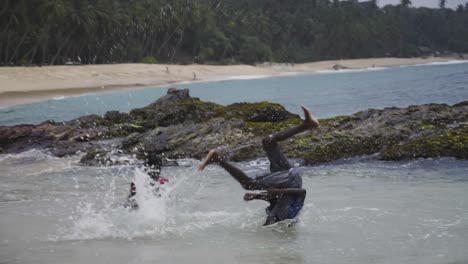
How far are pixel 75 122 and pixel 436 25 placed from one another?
18626 centimetres

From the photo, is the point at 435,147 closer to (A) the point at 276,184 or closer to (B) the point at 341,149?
(B) the point at 341,149

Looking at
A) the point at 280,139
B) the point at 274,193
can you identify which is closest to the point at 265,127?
the point at 274,193

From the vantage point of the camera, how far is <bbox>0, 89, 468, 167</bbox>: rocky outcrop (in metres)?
14.1

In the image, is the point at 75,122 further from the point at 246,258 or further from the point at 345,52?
the point at 345,52

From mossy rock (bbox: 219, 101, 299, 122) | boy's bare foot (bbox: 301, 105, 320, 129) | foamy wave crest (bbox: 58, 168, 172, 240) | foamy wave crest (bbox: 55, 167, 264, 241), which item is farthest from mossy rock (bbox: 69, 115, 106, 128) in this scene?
boy's bare foot (bbox: 301, 105, 320, 129)

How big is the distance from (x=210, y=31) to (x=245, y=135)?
10699 centimetres

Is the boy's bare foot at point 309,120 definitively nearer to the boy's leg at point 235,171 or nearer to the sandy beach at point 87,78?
the boy's leg at point 235,171

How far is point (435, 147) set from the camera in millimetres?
13570

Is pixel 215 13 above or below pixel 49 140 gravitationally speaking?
above

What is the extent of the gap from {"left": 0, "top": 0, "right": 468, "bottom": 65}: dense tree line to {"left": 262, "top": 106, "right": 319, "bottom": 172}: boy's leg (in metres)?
65.4

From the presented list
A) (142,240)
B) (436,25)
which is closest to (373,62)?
(436,25)

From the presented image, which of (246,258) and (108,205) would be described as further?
(108,205)

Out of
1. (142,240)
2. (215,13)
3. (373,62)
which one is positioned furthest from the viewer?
(373,62)

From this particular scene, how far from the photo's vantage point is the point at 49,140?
18.3 metres
